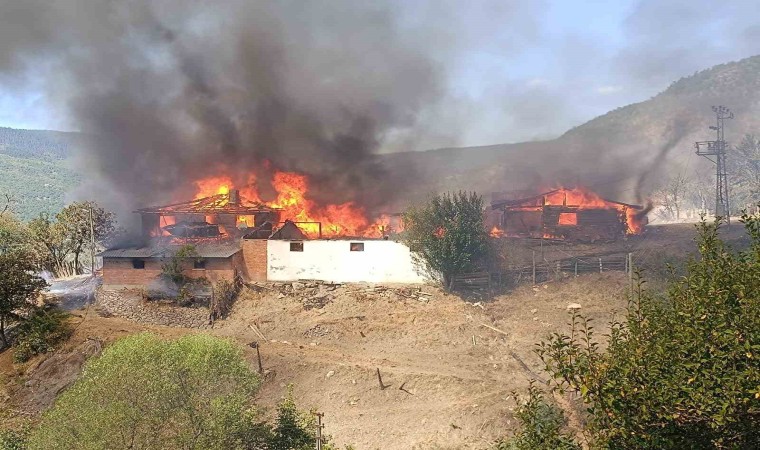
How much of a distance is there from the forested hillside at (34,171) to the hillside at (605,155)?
0.27 m

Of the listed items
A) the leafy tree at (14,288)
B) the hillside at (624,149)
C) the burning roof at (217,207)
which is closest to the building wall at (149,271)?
the leafy tree at (14,288)

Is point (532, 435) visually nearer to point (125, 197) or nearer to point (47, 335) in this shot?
point (47, 335)

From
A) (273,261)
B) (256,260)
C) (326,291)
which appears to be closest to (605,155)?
(326,291)

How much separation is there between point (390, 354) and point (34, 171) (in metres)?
143

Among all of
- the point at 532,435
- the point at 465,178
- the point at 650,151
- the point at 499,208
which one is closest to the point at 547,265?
the point at 499,208

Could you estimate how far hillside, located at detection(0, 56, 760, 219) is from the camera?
3253 inches

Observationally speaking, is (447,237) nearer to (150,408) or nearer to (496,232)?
(496,232)

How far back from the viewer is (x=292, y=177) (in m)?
47.7

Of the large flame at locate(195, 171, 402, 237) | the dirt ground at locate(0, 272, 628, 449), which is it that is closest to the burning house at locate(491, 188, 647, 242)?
the large flame at locate(195, 171, 402, 237)

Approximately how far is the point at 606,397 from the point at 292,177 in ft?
141

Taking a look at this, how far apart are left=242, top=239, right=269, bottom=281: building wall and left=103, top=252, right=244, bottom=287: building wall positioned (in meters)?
1.02

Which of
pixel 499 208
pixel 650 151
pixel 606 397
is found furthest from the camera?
pixel 650 151

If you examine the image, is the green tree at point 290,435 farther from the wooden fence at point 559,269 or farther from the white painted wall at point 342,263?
the wooden fence at point 559,269

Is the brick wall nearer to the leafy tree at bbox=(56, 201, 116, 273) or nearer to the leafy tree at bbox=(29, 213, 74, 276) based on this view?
the leafy tree at bbox=(56, 201, 116, 273)
